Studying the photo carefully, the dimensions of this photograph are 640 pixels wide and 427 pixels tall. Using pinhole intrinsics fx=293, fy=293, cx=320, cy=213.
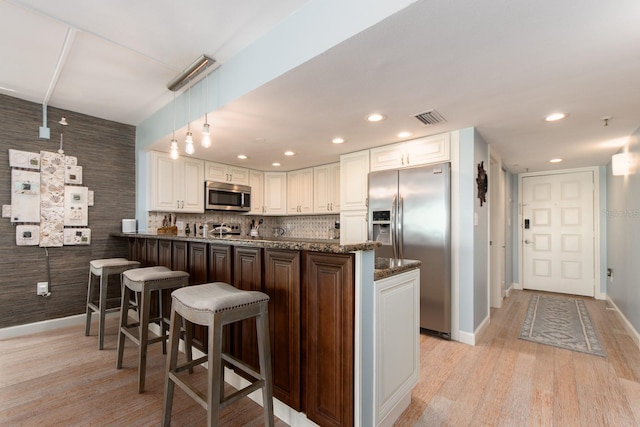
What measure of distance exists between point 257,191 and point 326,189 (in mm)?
1269

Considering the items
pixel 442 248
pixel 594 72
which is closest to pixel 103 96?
pixel 442 248

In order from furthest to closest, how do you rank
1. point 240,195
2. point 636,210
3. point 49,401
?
1. point 240,195
2. point 636,210
3. point 49,401

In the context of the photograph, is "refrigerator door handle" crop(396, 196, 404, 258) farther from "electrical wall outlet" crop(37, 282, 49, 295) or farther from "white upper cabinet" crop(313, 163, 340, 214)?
"electrical wall outlet" crop(37, 282, 49, 295)

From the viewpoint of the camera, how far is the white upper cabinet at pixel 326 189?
464 cm

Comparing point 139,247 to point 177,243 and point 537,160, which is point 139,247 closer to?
point 177,243

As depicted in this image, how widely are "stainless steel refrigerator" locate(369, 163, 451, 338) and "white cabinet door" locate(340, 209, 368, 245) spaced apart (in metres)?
→ 0.39

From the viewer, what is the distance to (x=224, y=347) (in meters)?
2.07

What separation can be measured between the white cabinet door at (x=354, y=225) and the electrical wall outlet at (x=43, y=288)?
11.2ft

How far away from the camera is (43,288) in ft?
10.4

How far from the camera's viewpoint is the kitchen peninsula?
144 cm

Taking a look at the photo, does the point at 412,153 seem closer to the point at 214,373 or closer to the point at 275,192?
the point at 275,192

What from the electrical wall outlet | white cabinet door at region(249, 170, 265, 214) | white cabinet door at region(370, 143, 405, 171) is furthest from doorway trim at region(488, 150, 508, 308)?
the electrical wall outlet

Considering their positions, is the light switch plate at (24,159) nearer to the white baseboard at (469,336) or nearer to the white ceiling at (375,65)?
the white ceiling at (375,65)

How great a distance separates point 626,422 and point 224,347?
2536 millimetres
